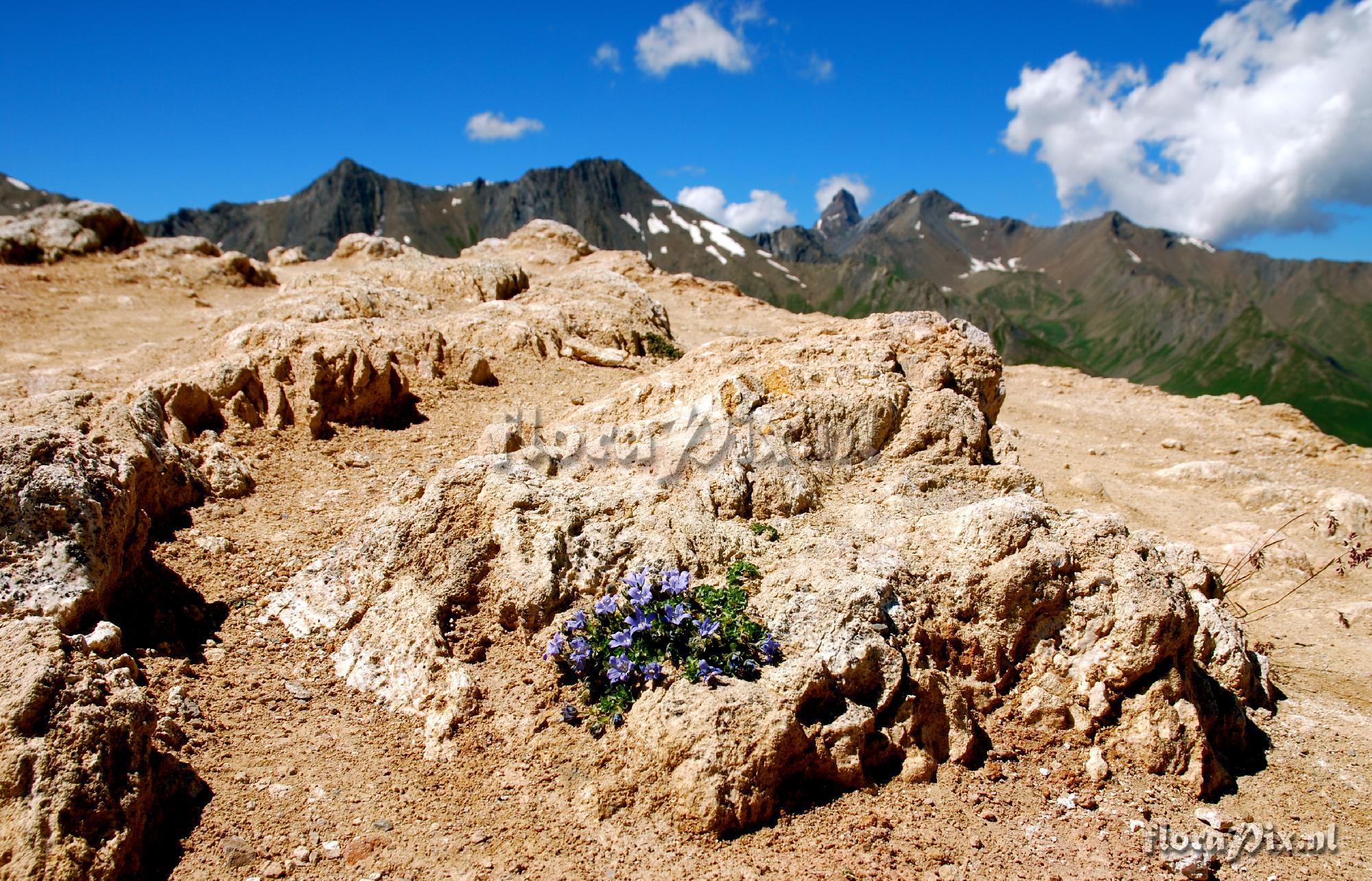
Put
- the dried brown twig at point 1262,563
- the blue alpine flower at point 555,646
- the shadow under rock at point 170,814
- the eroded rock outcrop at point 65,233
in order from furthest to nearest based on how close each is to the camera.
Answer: the eroded rock outcrop at point 65,233 → the dried brown twig at point 1262,563 → the blue alpine flower at point 555,646 → the shadow under rock at point 170,814

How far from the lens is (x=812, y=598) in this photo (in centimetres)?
525

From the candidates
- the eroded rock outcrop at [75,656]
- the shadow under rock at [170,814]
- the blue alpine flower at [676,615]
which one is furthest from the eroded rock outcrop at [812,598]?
the eroded rock outcrop at [75,656]

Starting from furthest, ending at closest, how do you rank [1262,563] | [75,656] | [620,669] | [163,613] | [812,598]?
[1262,563]
[163,613]
[812,598]
[620,669]
[75,656]

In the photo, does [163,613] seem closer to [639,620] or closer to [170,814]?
[170,814]

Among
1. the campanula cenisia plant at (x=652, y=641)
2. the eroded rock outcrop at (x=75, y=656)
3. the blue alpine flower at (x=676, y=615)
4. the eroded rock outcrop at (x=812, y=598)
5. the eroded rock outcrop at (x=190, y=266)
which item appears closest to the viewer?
the eroded rock outcrop at (x=75, y=656)

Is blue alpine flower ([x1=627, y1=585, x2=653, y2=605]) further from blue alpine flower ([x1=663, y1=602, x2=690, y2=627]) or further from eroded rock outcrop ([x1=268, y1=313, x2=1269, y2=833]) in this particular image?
eroded rock outcrop ([x1=268, y1=313, x2=1269, y2=833])

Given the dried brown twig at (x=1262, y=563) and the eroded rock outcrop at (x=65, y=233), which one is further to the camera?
the eroded rock outcrop at (x=65, y=233)

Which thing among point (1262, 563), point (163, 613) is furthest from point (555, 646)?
point (1262, 563)

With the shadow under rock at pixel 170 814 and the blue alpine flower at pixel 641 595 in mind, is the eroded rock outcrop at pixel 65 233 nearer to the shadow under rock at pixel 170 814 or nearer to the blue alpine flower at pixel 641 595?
the shadow under rock at pixel 170 814

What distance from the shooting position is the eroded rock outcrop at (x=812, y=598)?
15.7 feet

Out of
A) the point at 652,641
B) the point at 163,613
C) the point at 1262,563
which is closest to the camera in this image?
the point at 652,641

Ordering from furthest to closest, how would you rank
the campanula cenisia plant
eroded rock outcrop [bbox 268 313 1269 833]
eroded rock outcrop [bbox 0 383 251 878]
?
the campanula cenisia plant, eroded rock outcrop [bbox 268 313 1269 833], eroded rock outcrop [bbox 0 383 251 878]

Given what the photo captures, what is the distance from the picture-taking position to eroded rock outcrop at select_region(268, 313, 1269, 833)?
15.7 ft

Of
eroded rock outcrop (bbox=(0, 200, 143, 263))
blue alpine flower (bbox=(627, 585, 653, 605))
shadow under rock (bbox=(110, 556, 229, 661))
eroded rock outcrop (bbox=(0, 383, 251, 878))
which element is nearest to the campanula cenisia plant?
blue alpine flower (bbox=(627, 585, 653, 605))
